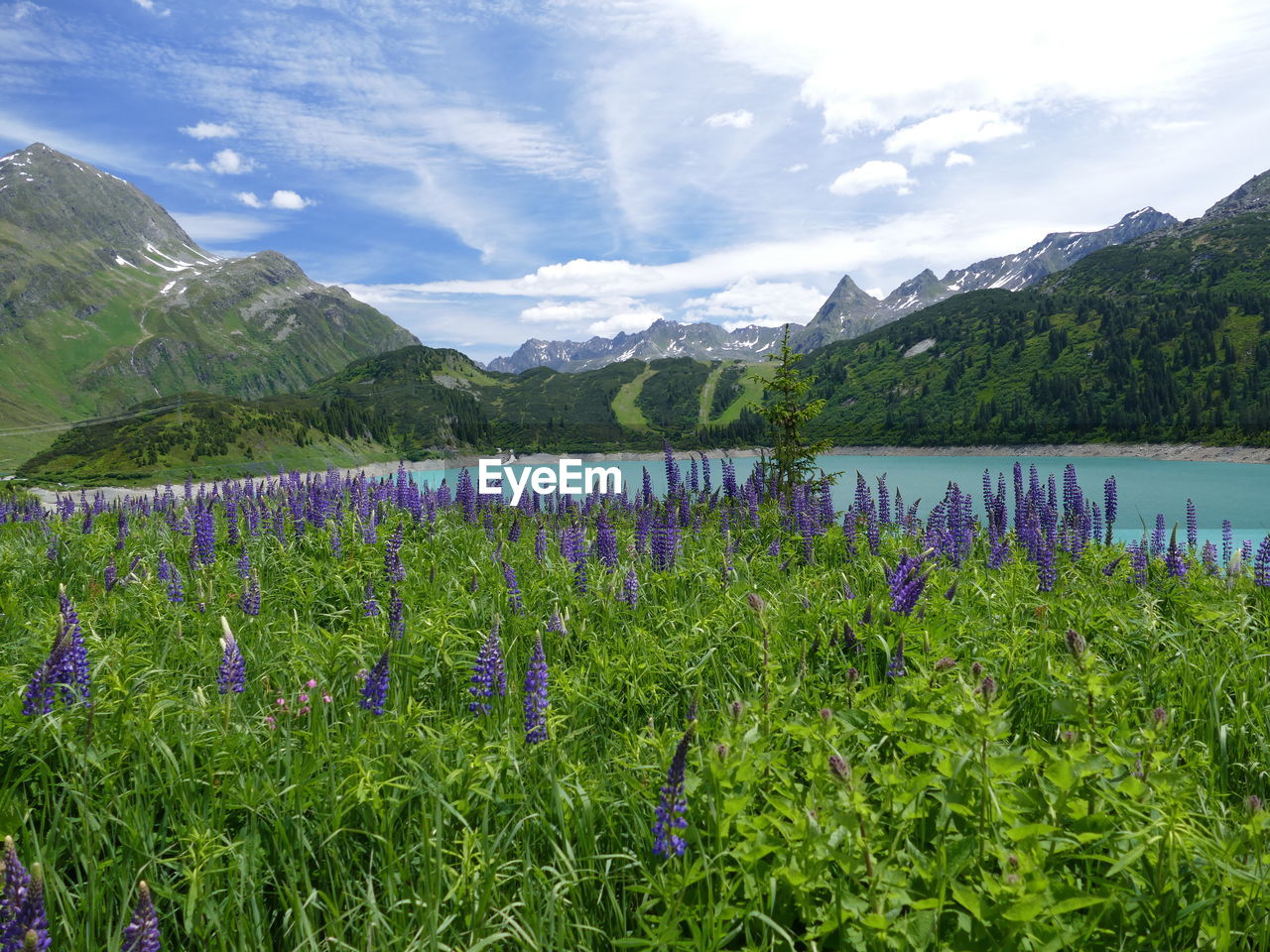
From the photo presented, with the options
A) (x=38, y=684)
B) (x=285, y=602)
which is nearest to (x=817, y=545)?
(x=285, y=602)

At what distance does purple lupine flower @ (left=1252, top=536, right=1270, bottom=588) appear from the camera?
8.49m

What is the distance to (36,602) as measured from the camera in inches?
301

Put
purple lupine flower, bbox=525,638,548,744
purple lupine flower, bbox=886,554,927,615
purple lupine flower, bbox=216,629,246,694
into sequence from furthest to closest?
purple lupine flower, bbox=886,554,927,615, purple lupine flower, bbox=216,629,246,694, purple lupine flower, bbox=525,638,548,744

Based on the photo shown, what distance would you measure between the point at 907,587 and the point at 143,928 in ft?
17.5

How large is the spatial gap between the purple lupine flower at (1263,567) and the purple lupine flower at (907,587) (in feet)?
19.5

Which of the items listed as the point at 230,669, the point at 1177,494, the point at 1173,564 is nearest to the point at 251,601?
the point at 230,669

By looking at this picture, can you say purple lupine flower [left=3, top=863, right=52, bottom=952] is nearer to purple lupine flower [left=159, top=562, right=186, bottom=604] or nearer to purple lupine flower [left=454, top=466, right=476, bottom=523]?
purple lupine flower [left=159, top=562, right=186, bottom=604]

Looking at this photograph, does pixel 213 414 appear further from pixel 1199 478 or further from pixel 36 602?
pixel 1199 478

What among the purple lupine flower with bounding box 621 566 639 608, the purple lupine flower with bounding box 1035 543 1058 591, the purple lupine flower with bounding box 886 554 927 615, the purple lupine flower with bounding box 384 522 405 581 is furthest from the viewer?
the purple lupine flower with bounding box 1035 543 1058 591

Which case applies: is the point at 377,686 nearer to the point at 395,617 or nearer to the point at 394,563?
the point at 395,617

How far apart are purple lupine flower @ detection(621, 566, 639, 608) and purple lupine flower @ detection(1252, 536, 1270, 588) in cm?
817

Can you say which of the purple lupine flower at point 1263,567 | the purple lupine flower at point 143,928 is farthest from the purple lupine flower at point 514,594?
the purple lupine flower at point 1263,567

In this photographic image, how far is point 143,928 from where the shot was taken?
240 centimetres

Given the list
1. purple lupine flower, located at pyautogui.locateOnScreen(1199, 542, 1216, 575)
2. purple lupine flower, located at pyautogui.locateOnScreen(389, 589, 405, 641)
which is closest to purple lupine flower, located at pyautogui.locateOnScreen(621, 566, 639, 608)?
purple lupine flower, located at pyautogui.locateOnScreen(389, 589, 405, 641)
